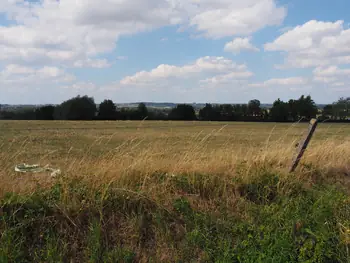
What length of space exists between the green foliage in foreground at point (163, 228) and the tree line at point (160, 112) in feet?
220

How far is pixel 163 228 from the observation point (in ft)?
13.3

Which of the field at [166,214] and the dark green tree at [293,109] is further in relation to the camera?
the dark green tree at [293,109]

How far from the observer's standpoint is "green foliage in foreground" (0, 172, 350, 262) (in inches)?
143

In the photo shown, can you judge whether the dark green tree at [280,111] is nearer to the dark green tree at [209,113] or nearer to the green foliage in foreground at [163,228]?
the dark green tree at [209,113]

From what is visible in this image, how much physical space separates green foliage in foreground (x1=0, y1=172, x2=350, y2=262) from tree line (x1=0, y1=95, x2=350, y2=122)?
67146mm

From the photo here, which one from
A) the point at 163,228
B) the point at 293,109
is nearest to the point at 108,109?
the point at 293,109

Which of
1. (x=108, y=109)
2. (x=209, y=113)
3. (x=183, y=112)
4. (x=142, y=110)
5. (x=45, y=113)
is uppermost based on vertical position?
(x=108, y=109)

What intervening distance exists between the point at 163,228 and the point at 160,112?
245 feet

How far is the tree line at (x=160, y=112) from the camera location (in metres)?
72.4

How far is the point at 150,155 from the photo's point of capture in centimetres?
595

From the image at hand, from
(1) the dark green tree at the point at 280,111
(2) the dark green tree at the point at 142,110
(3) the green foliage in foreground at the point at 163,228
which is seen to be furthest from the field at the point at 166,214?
(1) the dark green tree at the point at 280,111

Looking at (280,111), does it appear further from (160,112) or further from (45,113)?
(45,113)

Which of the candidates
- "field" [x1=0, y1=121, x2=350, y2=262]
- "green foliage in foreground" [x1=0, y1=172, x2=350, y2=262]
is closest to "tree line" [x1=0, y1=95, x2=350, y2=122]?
"field" [x1=0, y1=121, x2=350, y2=262]

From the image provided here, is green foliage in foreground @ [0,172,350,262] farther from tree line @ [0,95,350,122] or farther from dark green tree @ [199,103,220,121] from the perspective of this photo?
dark green tree @ [199,103,220,121]
